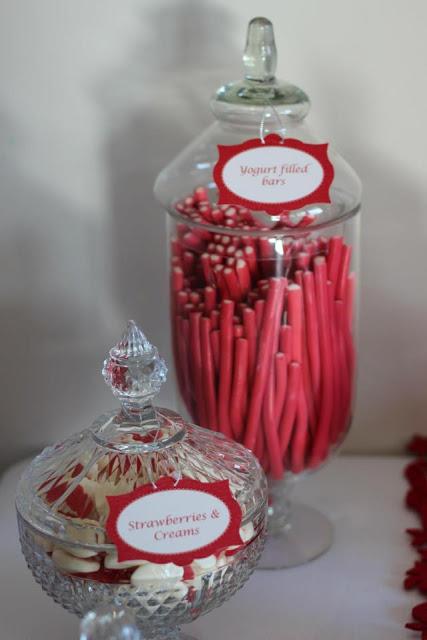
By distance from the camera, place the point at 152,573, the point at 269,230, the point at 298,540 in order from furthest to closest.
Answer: the point at 298,540 < the point at 269,230 < the point at 152,573

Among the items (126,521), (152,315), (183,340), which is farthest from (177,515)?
(152,315)

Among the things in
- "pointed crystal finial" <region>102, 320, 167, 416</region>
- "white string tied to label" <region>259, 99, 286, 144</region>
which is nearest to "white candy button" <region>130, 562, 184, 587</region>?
"pointed crystal finial" <region>102, 320, 167, 416</region>

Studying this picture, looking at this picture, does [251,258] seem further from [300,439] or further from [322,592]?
Result: [322,592]

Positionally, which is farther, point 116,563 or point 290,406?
point 290,406

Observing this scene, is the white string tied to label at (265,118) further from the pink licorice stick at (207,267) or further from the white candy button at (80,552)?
the white candy button at (80,552)

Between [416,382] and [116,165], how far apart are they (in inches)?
17.3

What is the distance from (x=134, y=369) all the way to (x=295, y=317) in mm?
232

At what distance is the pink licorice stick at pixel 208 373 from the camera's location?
977 millimetres

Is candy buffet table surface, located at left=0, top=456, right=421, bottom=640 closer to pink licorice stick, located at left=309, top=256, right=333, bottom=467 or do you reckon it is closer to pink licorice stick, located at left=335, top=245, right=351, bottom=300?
pink licorice stick, located at left=309, top=256, right=333, bottom=467

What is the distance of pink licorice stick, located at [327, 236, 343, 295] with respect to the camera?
973mm

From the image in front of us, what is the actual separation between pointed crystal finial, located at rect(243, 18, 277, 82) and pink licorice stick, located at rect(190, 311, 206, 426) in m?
0.23

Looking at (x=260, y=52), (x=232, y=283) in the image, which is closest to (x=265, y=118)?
(x=260, y=52)

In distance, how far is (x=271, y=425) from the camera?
99 centimetres

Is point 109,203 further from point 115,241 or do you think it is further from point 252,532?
point 252,532
